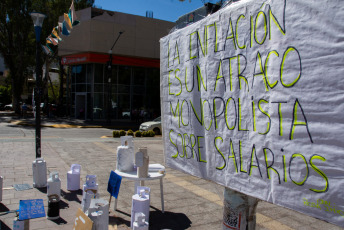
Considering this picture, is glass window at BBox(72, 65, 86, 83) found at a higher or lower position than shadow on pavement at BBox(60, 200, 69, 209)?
higher

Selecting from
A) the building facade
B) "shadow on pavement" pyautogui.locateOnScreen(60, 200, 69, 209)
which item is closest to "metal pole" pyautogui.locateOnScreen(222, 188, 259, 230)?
"shadow on pavement" pyautogui.locateOnScreen(60, 200, 69, 209)

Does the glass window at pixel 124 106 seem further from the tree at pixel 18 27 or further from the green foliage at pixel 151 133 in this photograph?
the green foliage at pixel 151 133

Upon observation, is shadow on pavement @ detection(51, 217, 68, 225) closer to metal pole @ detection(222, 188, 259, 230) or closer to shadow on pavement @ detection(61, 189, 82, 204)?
shadow on pavement @ detection(61, 189, 82, 204)

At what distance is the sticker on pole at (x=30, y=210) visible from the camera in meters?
2.96

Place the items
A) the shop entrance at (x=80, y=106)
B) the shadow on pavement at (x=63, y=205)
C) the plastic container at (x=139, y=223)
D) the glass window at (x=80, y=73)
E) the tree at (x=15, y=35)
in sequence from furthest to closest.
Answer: the shop entrance at (x=80, y=106), the glass window at (x=80, y=73), the tree at (x=15, y=35), the shadow on pavement at (x=63, y=205), the plastic container at (x=139, y=223)

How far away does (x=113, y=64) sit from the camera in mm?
26891

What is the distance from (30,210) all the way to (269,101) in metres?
2.64

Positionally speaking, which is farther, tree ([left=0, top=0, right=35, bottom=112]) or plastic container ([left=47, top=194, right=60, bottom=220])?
tree ([left=0, top=0, right=35, bottom=112])

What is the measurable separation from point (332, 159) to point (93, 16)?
2671 centimetres

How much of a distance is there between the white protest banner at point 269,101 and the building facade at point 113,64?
73.2 feet

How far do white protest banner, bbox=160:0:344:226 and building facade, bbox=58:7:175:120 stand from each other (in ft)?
73.2

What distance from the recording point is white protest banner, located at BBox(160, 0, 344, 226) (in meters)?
1.59

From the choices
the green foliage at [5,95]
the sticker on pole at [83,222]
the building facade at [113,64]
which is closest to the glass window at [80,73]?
the building facade at [113,64]

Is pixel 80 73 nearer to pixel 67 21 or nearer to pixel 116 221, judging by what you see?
pixel 67 21
